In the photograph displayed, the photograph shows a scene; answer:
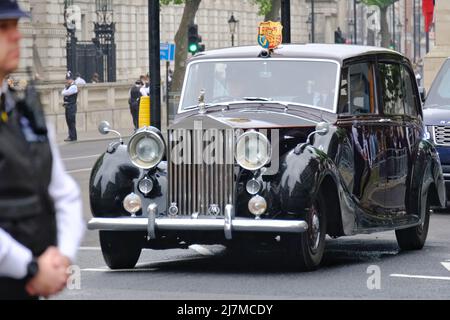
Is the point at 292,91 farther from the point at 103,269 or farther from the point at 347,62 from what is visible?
the point at 103,269

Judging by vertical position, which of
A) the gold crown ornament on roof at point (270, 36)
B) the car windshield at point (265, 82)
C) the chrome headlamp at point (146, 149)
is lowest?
the chrome headlamp at point (146, 149)

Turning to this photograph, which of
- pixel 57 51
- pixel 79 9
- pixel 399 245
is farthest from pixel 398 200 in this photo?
pixel 79 9

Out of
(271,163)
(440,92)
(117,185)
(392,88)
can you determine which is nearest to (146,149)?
(117,185)

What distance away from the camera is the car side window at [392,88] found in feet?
45.1

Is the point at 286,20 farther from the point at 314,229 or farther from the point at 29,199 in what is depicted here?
the point at 29,199

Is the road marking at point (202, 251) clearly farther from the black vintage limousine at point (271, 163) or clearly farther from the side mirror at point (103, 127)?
the side mirror at point (103, 127)

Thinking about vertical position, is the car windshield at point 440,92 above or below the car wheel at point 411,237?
above

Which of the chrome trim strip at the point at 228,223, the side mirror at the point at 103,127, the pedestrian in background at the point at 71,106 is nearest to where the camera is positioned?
the chrome trim strip at the point at 228,223

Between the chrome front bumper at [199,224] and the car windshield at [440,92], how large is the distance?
931 centimetres

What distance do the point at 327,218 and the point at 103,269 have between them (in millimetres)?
1946

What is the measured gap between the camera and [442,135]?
62.8 feet

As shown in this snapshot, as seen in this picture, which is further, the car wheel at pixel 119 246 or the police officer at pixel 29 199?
the car wheel at pixel 119 246

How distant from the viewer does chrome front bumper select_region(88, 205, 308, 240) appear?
427 inches

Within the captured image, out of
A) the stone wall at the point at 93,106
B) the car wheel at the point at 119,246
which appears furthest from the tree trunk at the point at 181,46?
the car wheel at the point at 119,246
